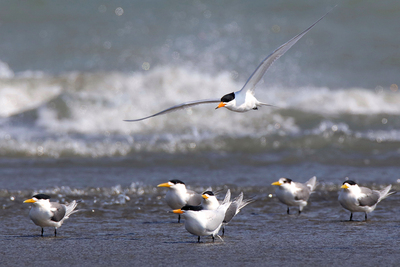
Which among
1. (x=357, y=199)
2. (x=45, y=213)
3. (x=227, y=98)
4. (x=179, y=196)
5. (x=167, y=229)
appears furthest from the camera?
(x=227, y=98)

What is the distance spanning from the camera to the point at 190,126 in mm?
11859

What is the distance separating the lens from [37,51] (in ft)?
56.0

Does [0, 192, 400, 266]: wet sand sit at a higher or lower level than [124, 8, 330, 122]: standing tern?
lower

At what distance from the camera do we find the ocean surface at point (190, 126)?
16.1ft

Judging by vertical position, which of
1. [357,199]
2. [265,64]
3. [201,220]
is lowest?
[201,220]

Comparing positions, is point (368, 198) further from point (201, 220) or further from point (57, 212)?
point (57, 212)

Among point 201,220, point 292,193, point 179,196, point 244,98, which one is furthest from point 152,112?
point 201,220

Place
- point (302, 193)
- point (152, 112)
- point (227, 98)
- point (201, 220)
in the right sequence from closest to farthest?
point (201, 220) → point (227, 98) → point (302, 193) → point (152, 112)

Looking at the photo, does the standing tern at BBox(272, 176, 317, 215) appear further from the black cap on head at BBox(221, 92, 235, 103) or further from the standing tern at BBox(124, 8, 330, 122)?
the black cap on head at BBox(221, 92, 235, 103)

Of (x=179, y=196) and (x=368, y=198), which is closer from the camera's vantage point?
(x=368, y=198)

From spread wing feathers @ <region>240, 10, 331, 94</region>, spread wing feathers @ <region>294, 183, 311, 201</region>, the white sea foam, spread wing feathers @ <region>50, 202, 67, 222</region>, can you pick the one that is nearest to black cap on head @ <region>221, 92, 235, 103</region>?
spread wing feathers @ <region>240, 10, 331, 94</region>

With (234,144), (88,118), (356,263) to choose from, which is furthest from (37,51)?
(356,263)

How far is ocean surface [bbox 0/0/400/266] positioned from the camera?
193 inches

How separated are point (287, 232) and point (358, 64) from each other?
42.5 ft
